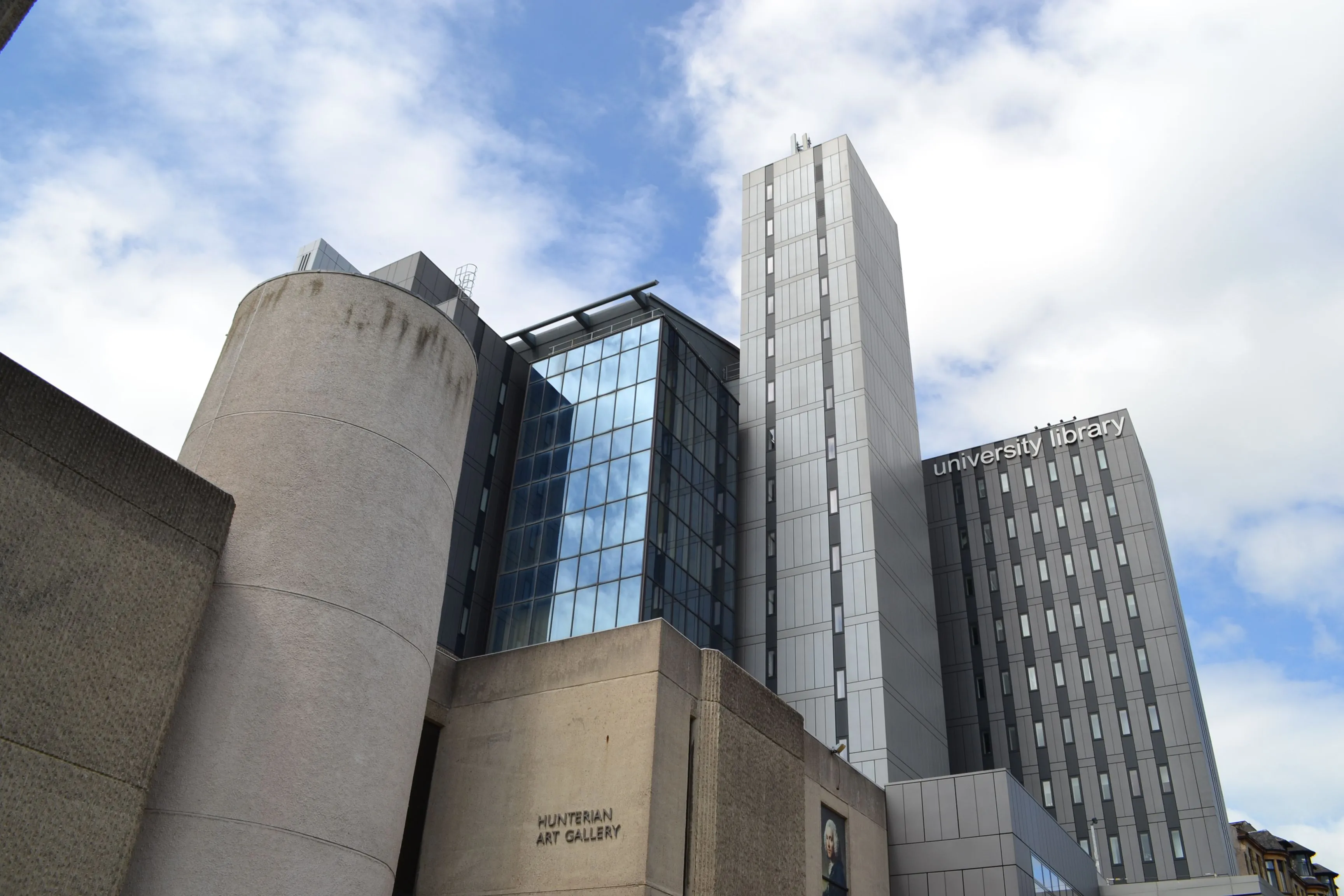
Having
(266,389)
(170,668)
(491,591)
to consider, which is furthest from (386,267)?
(170,668)

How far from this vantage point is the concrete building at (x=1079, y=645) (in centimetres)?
6412

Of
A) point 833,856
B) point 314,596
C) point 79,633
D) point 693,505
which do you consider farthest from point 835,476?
point 79,633

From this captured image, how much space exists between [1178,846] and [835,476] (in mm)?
30353

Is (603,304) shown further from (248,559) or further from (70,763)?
(70,763)

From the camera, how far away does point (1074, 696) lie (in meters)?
70.1

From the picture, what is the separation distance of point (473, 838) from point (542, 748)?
2.51 m

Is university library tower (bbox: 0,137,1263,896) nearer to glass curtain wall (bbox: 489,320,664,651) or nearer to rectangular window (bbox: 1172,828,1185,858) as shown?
glass curtain wall (bbox: 489,320,664,651)

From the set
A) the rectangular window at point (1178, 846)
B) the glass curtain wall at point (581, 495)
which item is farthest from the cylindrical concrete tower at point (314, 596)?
the rectangular window at point (1178, 846)

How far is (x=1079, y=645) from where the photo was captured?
71.5 metres

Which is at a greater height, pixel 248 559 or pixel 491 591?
pixel 491 591

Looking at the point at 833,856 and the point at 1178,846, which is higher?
the point at 1178,846

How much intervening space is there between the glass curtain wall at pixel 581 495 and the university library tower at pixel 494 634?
0.53 ft

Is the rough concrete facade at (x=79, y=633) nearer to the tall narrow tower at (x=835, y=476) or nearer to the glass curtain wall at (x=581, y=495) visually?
the glass curtain wall at (x=581, y=495)

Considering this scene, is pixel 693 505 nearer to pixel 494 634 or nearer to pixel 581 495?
pixel 581 495
